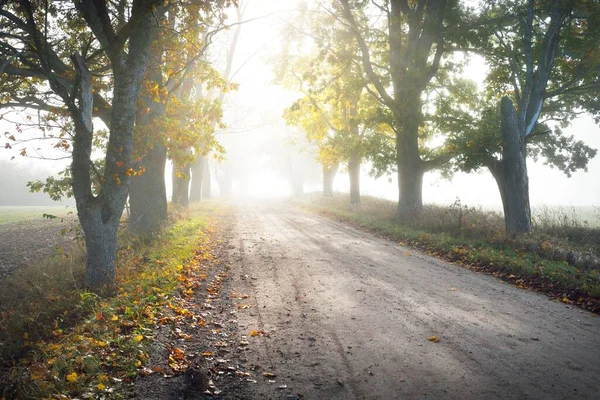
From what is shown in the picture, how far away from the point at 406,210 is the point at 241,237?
789cm

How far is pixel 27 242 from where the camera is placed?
1496 centimetres

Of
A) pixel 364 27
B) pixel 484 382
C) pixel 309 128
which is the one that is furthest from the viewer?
pixel 309 128

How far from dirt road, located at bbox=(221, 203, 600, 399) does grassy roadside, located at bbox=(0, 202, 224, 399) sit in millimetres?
1423

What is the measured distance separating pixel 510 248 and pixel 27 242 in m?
18.1

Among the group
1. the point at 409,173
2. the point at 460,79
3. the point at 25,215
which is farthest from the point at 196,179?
the point at 460,79

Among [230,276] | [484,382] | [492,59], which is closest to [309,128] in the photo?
[492,59]

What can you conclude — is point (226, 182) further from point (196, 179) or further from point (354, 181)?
point (354, 181)

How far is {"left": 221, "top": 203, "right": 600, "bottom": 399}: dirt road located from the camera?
157 inches

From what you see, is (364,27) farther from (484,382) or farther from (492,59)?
(484,382)

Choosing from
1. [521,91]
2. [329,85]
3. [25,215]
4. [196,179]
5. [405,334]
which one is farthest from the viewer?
[196,179]

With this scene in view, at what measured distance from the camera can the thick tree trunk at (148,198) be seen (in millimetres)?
12539

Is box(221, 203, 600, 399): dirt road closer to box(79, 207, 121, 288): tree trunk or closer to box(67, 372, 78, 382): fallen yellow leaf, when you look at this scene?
box(67, 372, 78, 382): fallen yellow leaf

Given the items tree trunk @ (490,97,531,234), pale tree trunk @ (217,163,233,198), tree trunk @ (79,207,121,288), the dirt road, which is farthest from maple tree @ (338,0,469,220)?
pale tree trunk @ (217,163,233,198)

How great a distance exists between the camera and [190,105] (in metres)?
12.3
